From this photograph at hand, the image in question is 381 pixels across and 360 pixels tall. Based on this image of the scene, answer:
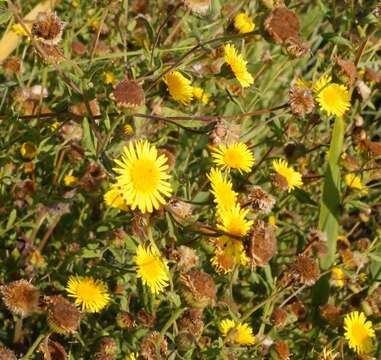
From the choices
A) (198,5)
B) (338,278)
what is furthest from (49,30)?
(338,278)

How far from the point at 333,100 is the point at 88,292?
42.6 inches

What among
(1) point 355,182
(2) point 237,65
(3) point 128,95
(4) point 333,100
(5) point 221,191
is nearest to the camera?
(3) point 128,95

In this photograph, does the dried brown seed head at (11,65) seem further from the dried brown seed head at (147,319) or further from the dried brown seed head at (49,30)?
the dried brown seed head at (147,319)

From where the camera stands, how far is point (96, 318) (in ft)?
6.66

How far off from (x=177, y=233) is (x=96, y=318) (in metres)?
0.59

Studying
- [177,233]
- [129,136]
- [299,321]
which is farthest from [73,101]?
[299,321]

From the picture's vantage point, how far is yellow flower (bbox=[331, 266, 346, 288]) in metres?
2.37

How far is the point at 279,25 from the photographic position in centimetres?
165

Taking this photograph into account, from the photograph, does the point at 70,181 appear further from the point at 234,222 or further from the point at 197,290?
the point at 197,290

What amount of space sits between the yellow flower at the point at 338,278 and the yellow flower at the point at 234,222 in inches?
28.7

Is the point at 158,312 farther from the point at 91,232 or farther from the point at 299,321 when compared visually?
the point at 299,321

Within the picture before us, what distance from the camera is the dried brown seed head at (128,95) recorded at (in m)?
1.46

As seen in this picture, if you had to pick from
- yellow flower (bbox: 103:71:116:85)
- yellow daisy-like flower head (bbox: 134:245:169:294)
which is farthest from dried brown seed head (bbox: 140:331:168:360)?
yellow flower (bbox: 103:71:116:85)

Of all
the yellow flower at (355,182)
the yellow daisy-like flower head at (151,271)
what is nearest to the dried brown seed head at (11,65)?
the yellow daisy-like flower head at (151,271)
